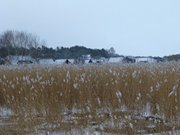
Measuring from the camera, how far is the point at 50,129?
5066 mm

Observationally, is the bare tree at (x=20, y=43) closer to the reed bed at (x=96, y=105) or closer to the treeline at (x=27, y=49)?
the treeline at (x=27, y=49)

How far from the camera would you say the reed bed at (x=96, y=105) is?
4949 millimetres

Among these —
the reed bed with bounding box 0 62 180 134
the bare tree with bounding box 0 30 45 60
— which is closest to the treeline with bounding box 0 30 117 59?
the bare tree with bounding box 0 30 45 60

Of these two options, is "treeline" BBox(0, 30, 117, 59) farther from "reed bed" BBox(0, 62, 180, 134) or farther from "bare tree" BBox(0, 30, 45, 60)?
"reed bed" BBox(0, 62, 180, 134)

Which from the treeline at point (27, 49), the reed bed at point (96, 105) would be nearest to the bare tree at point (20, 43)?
the treeline at point (27, 49)

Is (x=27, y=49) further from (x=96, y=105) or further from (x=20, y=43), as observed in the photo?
(x=96, y=105)

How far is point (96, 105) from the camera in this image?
602 cm

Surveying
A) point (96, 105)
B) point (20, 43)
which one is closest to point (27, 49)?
point (20, 43)

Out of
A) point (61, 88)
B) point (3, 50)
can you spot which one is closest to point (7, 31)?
point (3, 50)

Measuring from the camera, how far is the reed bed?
495 centimetres

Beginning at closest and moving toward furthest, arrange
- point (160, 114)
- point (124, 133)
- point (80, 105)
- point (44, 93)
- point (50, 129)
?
point (124, 133), point (50, 129), point (160, 114), point (80, 105), point (44, 93)

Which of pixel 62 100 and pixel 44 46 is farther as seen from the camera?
pixel 44 46

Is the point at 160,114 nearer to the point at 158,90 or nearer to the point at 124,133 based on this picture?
the point at 158,90

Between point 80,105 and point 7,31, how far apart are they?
60.6m
